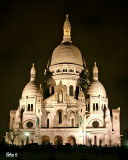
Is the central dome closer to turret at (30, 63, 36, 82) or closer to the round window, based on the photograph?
turret at (30, 63, 36, 82)

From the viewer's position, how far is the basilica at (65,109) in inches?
3708

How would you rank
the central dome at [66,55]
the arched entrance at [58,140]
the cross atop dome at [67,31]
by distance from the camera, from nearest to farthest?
1. the arched entrance at [58,140]
2. the central dome at [66,55]
3. the cross atop dome at [67,31]

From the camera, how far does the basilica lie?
3708 inches

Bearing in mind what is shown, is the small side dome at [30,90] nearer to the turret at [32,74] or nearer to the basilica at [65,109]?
the basilica at [65,109]

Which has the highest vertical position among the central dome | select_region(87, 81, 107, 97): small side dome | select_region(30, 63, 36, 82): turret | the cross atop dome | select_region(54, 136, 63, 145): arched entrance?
the cross atop dome

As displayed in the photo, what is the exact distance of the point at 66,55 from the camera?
111m

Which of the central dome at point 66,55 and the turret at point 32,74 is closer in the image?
the turret at point 32,74

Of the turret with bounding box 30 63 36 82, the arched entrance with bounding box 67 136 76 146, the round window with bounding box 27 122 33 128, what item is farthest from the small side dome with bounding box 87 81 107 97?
the round window with bounding box 27 122 33 128

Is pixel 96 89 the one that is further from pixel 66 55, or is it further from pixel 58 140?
pixel 58 140

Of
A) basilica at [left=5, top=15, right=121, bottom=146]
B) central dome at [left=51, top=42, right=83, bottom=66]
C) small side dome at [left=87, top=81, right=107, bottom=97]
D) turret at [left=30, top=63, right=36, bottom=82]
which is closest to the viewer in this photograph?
basilica at [left=5, top=15, right=121, bottom=146]

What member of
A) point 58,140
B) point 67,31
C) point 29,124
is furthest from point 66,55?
point 58,140

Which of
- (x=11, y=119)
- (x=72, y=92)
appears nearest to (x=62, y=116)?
(x=72, y=92)

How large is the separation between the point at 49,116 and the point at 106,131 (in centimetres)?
1353

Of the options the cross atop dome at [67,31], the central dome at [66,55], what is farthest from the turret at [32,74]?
the cross atop dome at [67,31]
